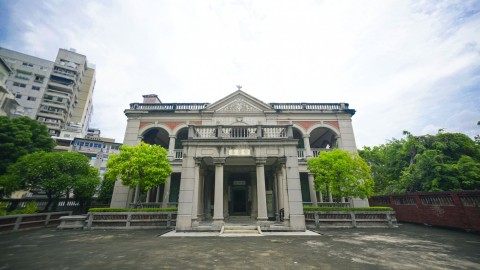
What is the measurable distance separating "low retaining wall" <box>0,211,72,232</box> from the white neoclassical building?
4.03 meters

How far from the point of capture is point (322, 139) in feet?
70.8

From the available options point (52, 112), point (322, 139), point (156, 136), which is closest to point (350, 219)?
point (322, 139)

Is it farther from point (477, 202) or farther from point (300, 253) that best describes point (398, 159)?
point (300, 253)

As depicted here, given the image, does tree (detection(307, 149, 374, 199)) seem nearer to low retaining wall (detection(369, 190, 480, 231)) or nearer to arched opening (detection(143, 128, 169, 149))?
low retaining wall (detection(369, 190, 480, 231))

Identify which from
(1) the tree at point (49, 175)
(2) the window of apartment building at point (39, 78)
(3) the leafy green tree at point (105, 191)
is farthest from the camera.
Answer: (2) the window of apartment building at point (39, 78)

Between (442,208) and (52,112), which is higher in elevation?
(52,112)

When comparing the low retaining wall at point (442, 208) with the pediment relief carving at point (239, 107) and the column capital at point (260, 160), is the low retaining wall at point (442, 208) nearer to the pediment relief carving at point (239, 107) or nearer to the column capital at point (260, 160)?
the column capital at point (260, 160)

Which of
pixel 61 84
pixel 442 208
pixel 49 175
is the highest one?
pixel 61 84

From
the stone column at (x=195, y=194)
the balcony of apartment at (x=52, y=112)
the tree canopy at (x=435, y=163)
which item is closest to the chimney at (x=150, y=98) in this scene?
the stone column at (x=195, y=194)

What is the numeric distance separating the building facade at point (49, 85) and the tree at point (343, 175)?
1945 inches

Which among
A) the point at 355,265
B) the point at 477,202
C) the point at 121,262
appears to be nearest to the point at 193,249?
the point at 121,262

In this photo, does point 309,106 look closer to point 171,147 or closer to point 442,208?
Answer: point 442,208

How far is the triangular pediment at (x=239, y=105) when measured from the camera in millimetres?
18984

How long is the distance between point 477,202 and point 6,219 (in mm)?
25363
